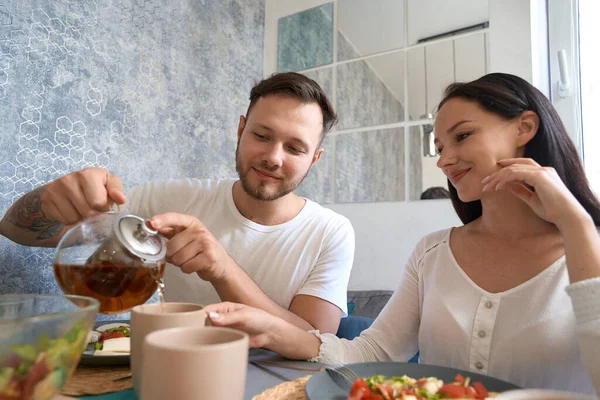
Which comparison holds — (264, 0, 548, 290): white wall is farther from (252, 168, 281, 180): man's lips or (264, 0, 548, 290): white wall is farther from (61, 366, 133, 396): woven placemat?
(61, 366, 133, 396): woven placemat

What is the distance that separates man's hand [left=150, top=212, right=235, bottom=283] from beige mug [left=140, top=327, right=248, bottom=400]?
48 cm

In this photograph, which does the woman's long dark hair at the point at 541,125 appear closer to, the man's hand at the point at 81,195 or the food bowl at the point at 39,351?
the man's hand at the point at 81,195

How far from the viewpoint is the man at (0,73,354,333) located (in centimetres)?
136

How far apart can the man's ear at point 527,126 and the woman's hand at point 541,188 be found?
0.16 metres

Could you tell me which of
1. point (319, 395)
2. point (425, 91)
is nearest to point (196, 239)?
point (319, 395)

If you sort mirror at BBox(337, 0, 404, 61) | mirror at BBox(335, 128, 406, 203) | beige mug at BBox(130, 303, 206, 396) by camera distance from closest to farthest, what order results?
1. beige mug at BBox(130, 303, 206, 396)
2. mirror at BBox(335, 128, 406, 203)
3. mirror at BBox(337, 0, 404, 61)

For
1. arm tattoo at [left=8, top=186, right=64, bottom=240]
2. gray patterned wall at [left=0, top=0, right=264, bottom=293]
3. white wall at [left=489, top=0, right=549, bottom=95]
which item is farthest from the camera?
white wall at [left=489, top=0, right=549, bottom=95]

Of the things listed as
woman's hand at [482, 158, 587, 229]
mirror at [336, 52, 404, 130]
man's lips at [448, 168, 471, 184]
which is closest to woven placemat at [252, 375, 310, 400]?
woman's hand at [482, 158, 587, 229]

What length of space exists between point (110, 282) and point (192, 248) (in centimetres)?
31

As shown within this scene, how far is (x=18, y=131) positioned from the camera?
6.15 feet

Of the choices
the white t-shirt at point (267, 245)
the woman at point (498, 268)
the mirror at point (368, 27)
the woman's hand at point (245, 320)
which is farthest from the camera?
the mirror at point (368, 27)

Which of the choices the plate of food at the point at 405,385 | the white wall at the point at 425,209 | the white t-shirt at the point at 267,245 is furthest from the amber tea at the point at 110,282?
the white wall at the point at 425,209

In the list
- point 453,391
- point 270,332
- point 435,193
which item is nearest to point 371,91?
point 435,193

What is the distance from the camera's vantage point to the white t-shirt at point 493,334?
0.96m
